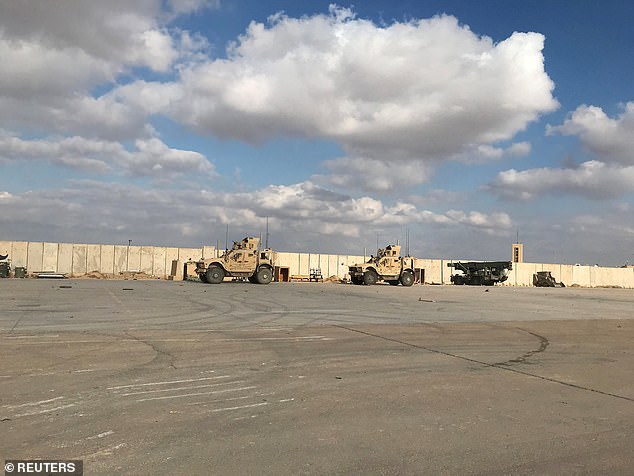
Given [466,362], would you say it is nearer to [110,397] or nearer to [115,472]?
[110,397]

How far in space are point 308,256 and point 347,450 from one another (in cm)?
5062

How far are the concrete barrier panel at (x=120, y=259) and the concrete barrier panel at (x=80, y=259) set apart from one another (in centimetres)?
242

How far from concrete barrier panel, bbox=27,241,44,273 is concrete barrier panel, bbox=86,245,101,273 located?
3.55 meters

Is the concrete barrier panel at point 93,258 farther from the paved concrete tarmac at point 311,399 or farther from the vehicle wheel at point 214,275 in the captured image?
the paved concrete tarmac at point 311,399

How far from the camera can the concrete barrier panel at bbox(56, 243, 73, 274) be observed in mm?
46188

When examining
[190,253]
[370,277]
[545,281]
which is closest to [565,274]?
[545,281]

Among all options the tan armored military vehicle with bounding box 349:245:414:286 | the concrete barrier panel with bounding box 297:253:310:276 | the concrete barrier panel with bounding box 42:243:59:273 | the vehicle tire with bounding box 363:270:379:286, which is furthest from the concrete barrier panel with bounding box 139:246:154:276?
the vehicle tire with bounding box 363:270:379:286

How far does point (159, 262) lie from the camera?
1972 inches

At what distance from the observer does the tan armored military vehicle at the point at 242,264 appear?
34938 mm

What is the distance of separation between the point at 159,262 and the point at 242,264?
17.4 metres

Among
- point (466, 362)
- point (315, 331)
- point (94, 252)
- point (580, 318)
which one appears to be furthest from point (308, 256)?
point (466, 362)

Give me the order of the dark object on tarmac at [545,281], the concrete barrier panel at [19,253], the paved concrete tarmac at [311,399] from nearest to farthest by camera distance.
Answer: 1. the paved concrete tarmac at [311,399]
2. the concrete barrier panel at [19,253]
3. the dark object on tarmac at [545,281]

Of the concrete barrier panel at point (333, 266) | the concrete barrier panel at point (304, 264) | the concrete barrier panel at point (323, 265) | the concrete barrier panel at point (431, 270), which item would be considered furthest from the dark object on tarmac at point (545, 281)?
the concrete barrier panel at point (304, 264)

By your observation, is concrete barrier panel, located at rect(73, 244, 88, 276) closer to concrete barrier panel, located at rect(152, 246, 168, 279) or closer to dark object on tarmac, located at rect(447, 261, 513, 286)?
concrete barrier panel, located at rect(152, 246, 168, 279)
